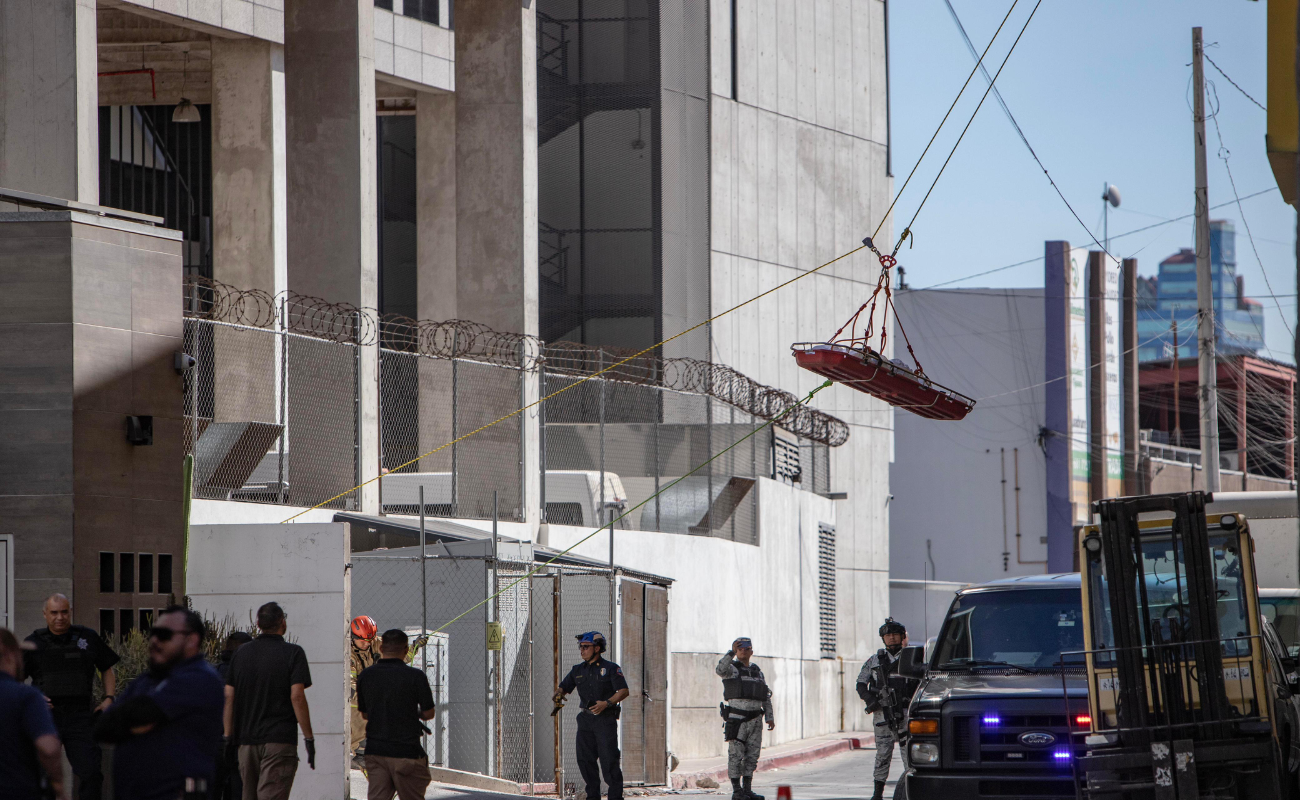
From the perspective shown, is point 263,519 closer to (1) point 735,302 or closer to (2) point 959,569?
(1) point 735,302

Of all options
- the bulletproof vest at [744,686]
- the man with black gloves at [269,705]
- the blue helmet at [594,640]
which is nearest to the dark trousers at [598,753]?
the blue helmet at [594,640]

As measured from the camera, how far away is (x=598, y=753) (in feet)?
51.8

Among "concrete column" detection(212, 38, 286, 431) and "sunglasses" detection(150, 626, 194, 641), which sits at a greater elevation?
"concrete column" detection(212, 38, 286, 431)

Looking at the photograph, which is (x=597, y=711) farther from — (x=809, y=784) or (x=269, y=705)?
(x=809, y=784)

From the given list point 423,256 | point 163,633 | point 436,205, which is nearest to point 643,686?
point 423,256

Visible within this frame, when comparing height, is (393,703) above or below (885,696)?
above

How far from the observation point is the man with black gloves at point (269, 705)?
11.0 metres

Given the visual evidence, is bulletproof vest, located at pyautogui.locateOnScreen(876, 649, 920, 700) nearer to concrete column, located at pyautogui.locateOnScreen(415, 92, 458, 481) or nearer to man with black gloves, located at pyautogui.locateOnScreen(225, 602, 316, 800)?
man with black gloves, located at pyautogui.locateOnScreen(225, 602, 316, 800)

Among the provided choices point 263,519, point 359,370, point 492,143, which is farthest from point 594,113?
point 263,519

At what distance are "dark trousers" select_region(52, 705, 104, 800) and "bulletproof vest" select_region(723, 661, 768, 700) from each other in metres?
7.15

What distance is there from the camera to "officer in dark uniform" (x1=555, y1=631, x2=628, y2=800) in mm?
15516

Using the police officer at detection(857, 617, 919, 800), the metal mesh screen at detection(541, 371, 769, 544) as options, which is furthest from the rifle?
the metal mesh screen at detection(541, 371, 769, 544)

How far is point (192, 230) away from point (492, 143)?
31.0 ft

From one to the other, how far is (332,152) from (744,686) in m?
11.3
